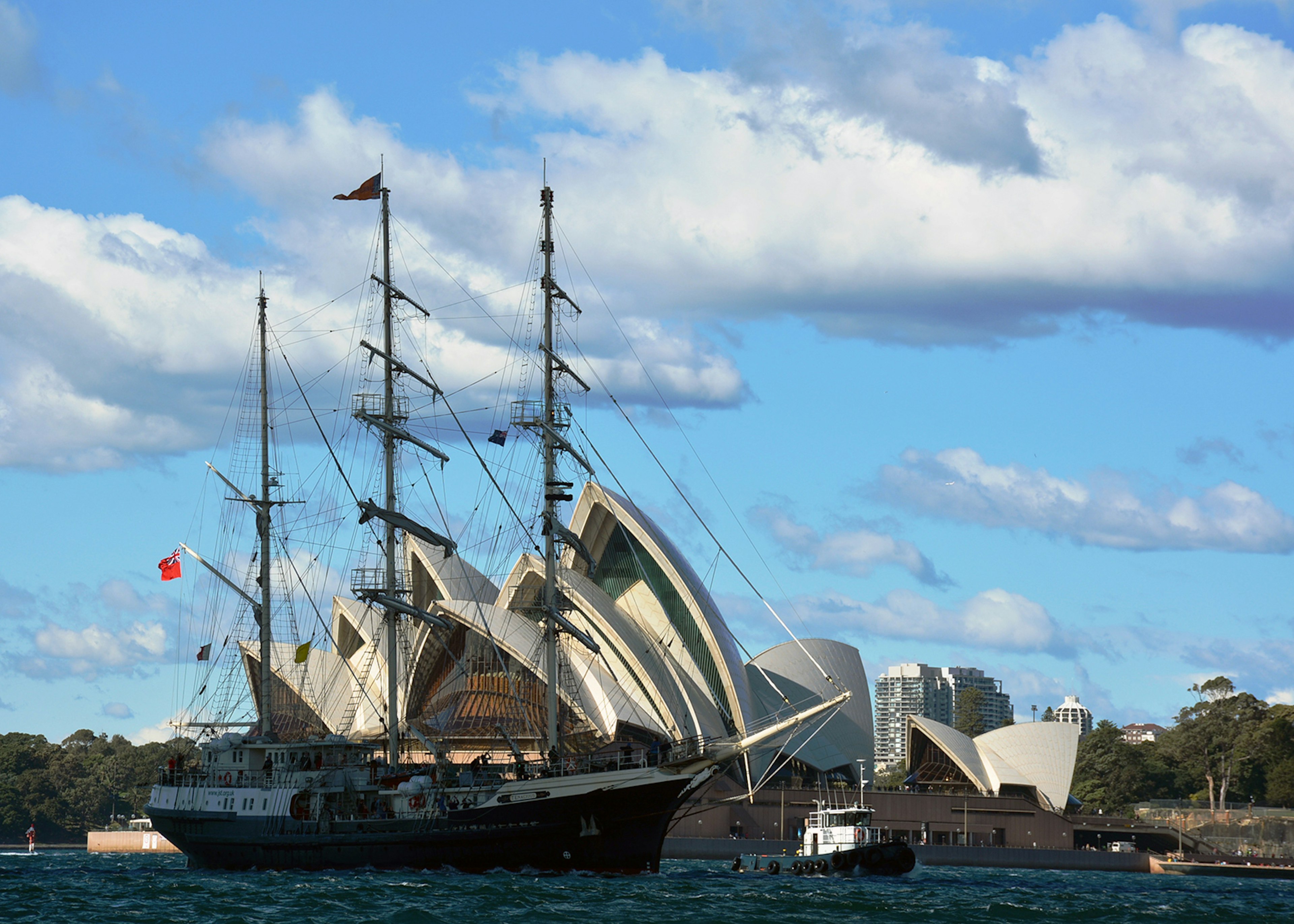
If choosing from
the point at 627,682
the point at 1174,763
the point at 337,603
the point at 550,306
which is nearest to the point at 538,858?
the point at 550,306

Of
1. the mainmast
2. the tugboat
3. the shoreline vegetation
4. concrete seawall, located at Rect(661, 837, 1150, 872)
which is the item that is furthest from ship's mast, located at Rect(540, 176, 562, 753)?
the shoreline vegetation

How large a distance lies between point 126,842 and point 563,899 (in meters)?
78.1

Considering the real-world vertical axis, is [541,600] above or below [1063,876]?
above

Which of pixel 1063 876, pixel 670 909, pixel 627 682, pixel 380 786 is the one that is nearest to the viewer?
pixel 670 909

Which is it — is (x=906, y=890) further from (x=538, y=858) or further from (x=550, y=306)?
(x=550, y=306)

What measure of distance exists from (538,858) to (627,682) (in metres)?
35.7

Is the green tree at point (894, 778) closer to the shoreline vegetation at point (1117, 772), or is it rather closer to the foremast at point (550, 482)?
the shoreline vegetation at point (1117, 772)

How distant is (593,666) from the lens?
287 ft

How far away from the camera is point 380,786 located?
55625 mm

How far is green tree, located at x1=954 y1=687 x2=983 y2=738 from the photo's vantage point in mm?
144875

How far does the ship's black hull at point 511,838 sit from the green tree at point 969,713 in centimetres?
8731

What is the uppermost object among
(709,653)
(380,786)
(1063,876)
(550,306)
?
(550,306)

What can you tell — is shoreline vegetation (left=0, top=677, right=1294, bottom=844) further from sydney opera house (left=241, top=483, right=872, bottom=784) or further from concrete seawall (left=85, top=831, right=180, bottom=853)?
sydney opera house (left=241, top=483, right=872, bottom=784)

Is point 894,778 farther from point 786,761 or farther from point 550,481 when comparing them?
point 550,481
